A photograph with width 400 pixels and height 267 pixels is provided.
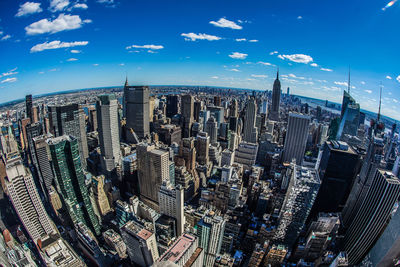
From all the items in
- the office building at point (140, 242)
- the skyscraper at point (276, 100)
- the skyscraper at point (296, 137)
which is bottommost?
the office building at point (140, 242)

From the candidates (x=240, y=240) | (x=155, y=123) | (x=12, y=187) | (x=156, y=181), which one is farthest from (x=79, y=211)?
(x=155, y=123)

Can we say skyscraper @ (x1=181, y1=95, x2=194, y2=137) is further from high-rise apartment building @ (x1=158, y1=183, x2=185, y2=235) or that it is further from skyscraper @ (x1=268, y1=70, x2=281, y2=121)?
skyscraper @ (x1=268, y1=70, x2=281, y2=121)

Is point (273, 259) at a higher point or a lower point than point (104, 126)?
lower

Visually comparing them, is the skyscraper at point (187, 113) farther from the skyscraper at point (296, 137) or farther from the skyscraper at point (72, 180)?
the skyscraper at point (72, 180)

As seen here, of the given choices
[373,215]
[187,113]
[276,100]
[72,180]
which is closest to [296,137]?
[373,215]

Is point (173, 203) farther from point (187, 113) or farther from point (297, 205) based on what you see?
point (187, 113)

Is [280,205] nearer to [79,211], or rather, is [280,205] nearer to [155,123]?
[79,211]

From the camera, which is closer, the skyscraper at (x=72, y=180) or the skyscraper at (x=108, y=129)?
the skyscraper at (x=72, y=180)

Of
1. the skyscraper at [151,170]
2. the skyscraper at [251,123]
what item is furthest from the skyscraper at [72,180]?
the skyscraper at [251,123]
